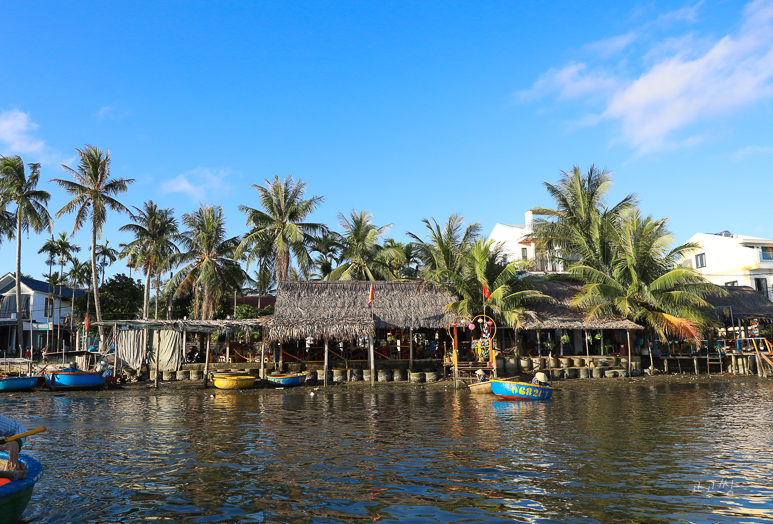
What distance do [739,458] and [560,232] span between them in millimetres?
25036

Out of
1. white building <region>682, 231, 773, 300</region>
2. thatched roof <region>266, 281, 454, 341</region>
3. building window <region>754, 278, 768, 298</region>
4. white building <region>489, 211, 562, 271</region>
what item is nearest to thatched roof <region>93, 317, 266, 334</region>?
thatched roof <region>266, 281, 454, 341</region>

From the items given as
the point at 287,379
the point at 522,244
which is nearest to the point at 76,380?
the point at 287,379

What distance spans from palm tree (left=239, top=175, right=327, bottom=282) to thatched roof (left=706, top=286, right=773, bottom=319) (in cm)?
2568

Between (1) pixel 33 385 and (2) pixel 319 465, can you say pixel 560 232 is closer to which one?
(2) pixel 319 465

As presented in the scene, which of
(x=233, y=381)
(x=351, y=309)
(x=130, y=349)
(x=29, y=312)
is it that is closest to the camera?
(x=233, y=381)

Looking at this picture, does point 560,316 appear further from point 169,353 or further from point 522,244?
point 169,353

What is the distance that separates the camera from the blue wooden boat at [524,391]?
2081cm

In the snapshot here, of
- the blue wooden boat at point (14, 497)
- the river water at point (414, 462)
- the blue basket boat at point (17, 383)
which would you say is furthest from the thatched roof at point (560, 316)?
the blue basket boat at point (17, 383)

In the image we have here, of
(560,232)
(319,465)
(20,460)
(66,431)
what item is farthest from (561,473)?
(560,232)

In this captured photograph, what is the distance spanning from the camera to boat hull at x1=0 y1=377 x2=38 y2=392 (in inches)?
1104

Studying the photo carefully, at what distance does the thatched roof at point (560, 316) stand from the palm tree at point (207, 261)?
2165cm

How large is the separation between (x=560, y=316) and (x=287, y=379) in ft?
49.7

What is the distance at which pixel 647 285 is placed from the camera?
30.3 meters

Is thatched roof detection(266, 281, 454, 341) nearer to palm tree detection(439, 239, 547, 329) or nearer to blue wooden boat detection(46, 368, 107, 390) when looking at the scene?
palm tree detection(439, 239, 547, 329)
